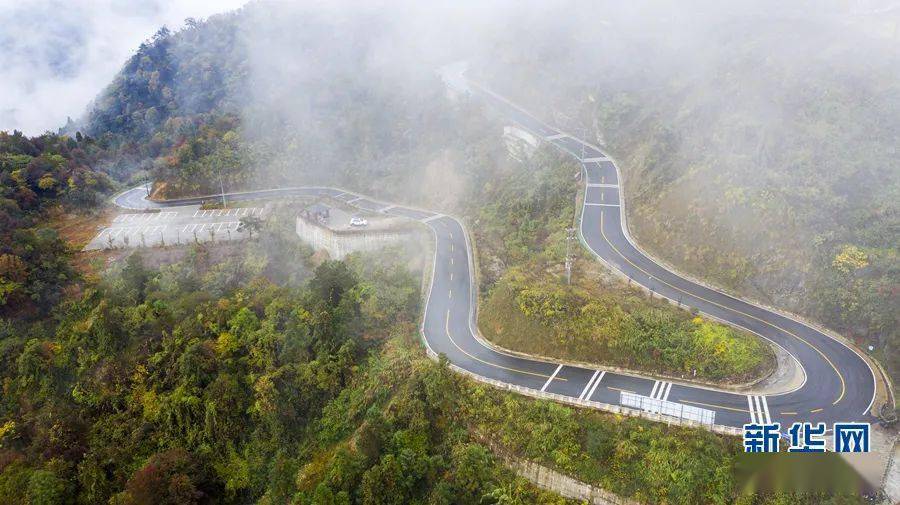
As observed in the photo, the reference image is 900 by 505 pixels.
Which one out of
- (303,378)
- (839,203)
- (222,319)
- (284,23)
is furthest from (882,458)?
(284,23)

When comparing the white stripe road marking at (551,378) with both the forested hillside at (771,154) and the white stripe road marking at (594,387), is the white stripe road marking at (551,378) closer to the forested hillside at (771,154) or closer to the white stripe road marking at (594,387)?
the white stripe road marking at (594,387)

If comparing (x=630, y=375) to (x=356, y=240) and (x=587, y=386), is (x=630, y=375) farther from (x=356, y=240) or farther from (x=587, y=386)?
(x=356, y=240)

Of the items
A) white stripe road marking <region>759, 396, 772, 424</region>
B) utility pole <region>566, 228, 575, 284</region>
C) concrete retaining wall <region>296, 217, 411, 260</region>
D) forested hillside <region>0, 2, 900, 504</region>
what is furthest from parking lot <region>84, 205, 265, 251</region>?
white stripe road marking <region>759, 396, 772, 424</region>

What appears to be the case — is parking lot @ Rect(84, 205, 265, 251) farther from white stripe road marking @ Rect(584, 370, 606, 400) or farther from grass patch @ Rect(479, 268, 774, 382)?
white stripe road marking @ Rect(584, 370, 606, 400)

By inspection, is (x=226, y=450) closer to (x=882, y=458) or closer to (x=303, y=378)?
(x=303, y=378)

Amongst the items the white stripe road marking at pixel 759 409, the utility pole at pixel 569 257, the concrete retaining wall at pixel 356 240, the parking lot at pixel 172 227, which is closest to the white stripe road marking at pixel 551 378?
the utility pole at pixel 569 257
